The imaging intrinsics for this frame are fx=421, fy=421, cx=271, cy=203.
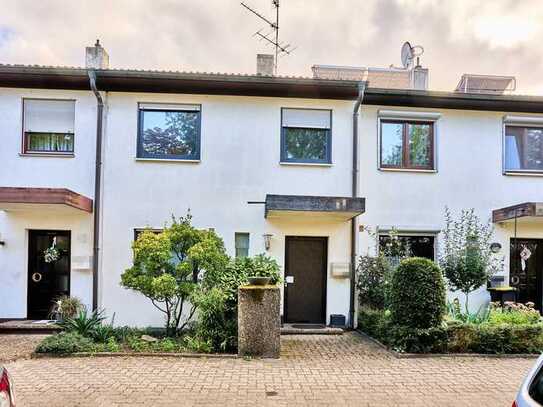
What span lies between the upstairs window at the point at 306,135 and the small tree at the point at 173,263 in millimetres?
3399

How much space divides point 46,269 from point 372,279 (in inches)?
313

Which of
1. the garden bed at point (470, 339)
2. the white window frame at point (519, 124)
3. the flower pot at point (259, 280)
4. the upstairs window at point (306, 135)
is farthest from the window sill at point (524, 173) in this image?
the flower pot at point (259, 280)

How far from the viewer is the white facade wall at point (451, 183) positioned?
10.8 meters

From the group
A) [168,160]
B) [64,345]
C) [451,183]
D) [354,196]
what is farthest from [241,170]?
[451,183]

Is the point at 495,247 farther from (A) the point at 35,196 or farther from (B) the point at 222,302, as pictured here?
(A) the point at 35,196

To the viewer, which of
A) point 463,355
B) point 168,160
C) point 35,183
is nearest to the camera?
point 463,355

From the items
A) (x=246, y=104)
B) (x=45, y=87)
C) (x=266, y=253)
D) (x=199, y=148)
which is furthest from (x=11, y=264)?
(x=246, y=104)

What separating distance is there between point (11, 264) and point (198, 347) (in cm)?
549

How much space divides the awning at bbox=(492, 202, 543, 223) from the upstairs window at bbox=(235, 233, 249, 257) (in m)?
6.42

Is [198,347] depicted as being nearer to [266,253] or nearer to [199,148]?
[266,253]

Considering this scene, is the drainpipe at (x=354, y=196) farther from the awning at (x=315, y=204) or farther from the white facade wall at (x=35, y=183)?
the white facade wall at (x=35, y=183)

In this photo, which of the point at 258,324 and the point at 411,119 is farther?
the point at 411,119

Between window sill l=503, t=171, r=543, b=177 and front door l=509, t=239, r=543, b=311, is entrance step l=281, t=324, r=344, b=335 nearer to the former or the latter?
front door l=509, t=239, r=543, b=311

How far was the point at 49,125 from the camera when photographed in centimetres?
1038
